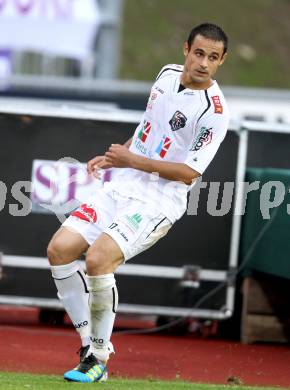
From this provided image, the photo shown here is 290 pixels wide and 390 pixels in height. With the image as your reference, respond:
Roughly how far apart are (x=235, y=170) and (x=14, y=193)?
7.03 ft

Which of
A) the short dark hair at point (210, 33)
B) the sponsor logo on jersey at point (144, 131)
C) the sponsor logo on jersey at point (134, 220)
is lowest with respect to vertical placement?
the sponsor logo on jersey at point (134, 220)

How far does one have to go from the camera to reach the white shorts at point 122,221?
873 centimetres

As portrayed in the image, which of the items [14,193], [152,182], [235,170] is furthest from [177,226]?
[152,182]

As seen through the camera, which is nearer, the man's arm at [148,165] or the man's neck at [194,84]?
the man's arm at [148,165]

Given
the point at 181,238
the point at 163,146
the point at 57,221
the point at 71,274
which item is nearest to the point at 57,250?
the point at 71,274

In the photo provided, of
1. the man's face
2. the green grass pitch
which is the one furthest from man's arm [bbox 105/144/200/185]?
the green grass pitch

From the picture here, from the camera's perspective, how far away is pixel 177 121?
29.4 feet

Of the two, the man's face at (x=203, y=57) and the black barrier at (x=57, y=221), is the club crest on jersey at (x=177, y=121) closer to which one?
the man's face at (x=203, y=57)

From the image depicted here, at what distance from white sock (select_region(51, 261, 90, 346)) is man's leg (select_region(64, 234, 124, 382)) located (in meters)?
0.23

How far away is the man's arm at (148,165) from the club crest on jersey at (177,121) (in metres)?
0.30

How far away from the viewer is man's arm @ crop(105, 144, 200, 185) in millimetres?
8688

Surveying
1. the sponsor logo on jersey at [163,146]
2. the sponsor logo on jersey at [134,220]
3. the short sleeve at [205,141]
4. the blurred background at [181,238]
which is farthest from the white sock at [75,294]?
the blurred background at [181,238]

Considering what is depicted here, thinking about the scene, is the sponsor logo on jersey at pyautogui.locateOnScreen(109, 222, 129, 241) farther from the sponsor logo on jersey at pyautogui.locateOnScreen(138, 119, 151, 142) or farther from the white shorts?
the sponsor logo on jersey at pyautogui.locateOnScreen(138, 119, 151, 142)

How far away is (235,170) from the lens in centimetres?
1274
